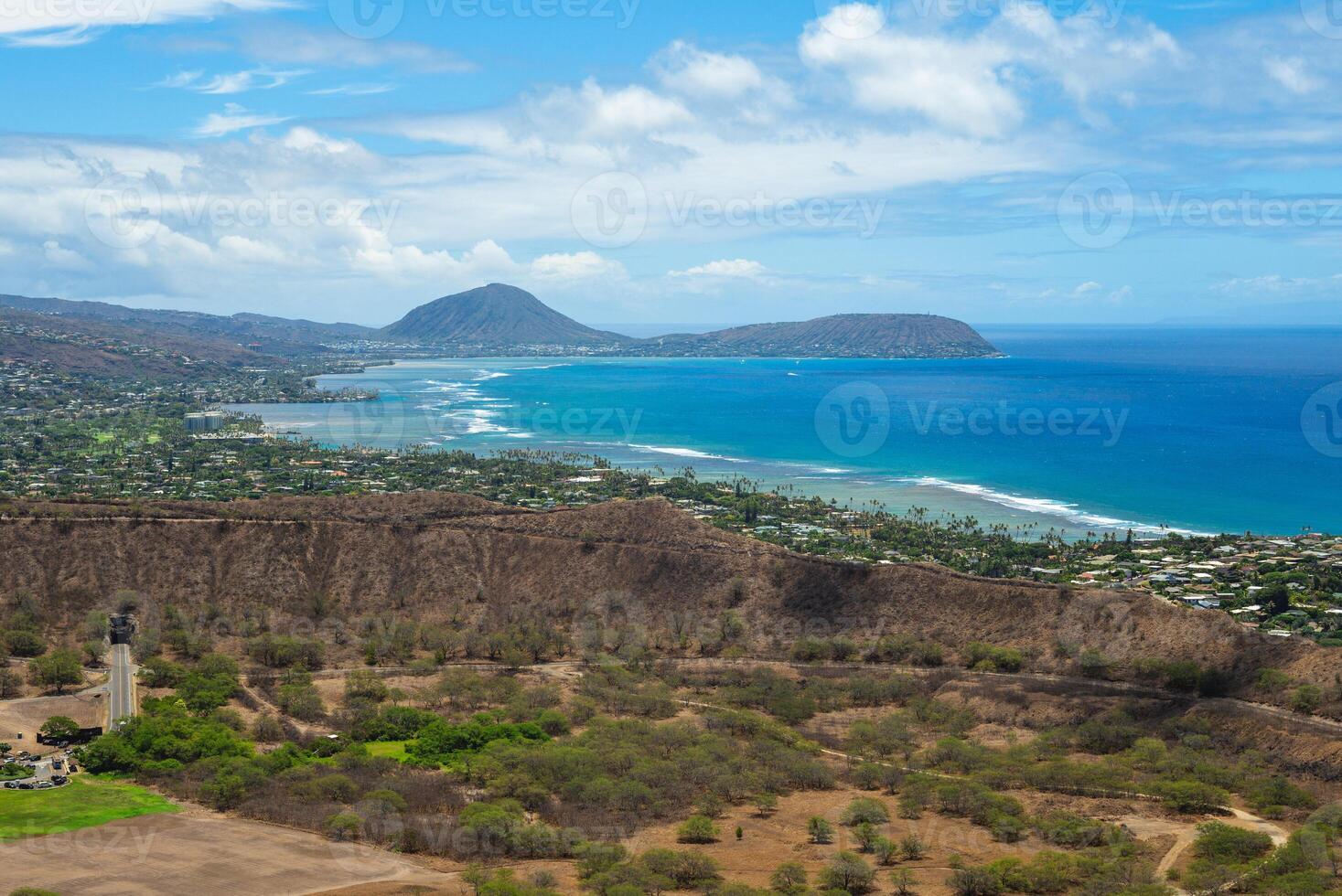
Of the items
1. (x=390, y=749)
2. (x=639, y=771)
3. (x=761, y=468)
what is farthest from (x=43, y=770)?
(x=761, y=468)

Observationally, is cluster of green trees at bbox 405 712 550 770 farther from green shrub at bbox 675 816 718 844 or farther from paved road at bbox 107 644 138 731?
paved road at bbox 107 644 138 731

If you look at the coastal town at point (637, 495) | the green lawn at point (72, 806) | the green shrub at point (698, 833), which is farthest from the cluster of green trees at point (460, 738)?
the coastal town at point (637, 495)

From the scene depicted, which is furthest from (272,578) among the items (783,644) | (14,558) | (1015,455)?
(1015,455)

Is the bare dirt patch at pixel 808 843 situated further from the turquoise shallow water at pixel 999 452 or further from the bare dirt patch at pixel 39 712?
the turquoise shallow water at pixel 999 452

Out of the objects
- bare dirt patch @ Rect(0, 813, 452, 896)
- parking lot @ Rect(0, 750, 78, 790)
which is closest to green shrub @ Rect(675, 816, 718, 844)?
bare dirt patch @ Rect(0, 813, 452, 896)

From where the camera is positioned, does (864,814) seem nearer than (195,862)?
No

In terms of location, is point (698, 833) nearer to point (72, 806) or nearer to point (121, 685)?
point (72, 806)
